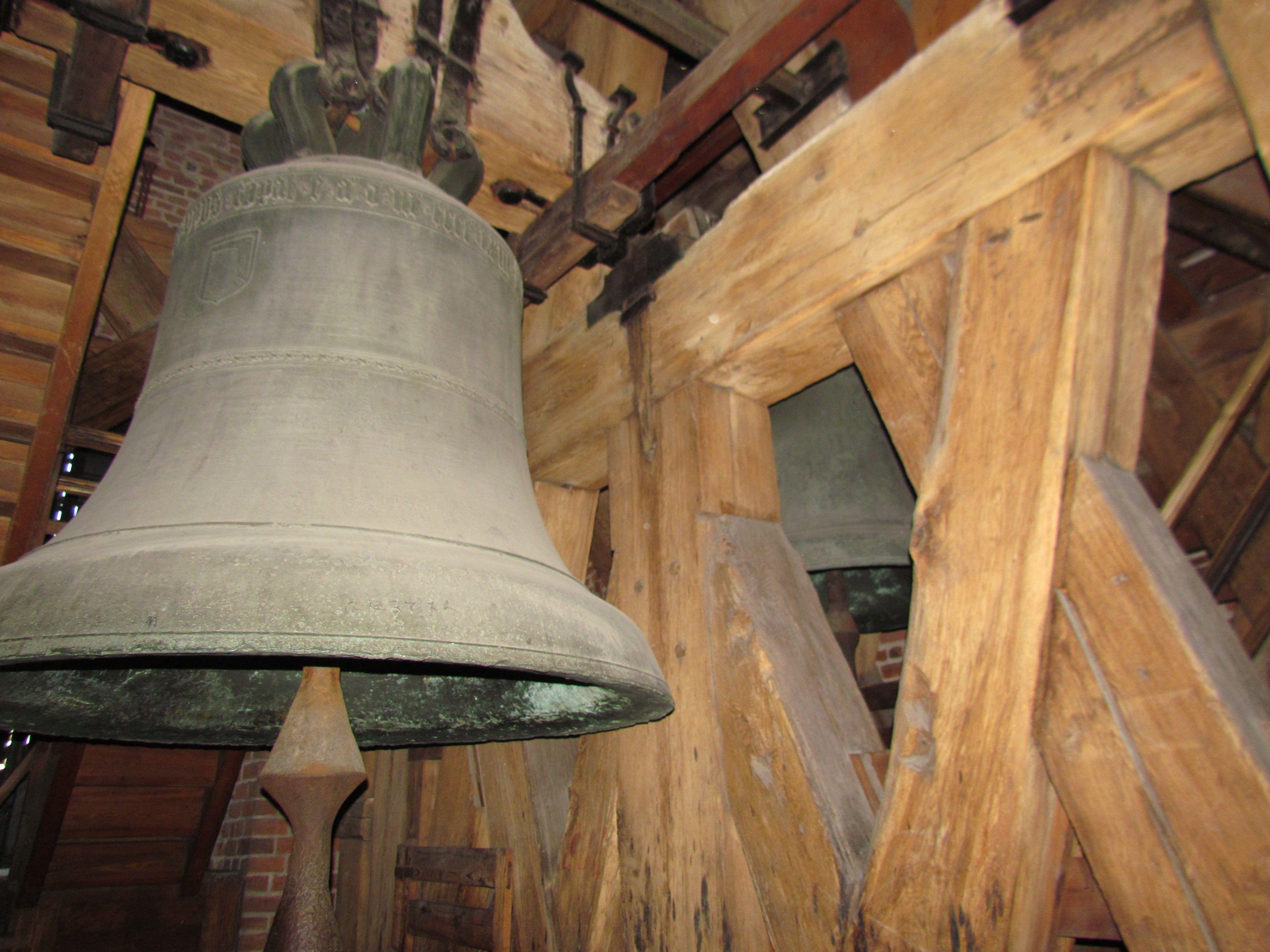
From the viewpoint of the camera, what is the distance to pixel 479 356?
1.33 meters

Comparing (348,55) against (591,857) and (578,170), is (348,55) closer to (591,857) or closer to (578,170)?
(578,170)

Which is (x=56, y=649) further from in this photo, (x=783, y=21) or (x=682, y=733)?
(x=783, y=21)

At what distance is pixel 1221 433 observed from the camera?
216 centimetres

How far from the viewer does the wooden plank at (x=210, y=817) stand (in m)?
3.82

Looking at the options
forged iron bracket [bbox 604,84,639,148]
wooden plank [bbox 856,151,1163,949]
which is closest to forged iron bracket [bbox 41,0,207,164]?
forged iron bracket [bbox 604,84,639,148]

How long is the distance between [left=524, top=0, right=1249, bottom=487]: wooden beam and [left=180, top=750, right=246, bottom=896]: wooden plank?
3041 mm

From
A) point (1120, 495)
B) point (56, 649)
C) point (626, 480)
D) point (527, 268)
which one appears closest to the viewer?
point (56, 649)

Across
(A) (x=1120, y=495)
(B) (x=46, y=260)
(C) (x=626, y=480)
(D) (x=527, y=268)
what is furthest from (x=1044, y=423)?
(B) (x=46, y=260)

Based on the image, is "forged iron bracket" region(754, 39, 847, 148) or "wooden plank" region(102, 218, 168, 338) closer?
"forged iron bracket" region(754, 39, 847, 148)

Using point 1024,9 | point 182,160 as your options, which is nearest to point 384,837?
point 1024,9

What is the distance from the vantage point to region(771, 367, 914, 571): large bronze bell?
1777 millimetres

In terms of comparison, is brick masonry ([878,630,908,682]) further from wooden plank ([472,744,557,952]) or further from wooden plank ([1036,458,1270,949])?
wooden plank ([1036,458,1270,949])

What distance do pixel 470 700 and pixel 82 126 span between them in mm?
1293

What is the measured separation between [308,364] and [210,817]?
3570 mm
